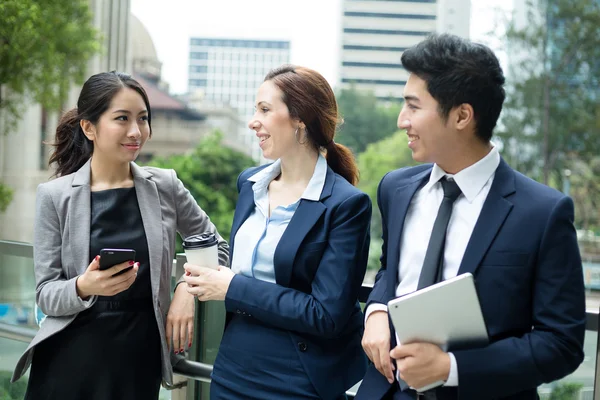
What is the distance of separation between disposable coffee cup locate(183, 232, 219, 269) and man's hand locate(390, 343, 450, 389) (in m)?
0.56

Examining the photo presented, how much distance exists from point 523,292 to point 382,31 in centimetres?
5409

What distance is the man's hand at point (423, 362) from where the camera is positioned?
4.19 feet

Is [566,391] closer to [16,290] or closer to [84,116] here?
[84,116]

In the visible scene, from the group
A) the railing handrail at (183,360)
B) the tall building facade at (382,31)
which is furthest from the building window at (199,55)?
the railing handrail at (183,360)

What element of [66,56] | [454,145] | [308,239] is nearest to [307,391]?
[308,239]

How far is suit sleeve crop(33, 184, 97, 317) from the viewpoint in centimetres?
176

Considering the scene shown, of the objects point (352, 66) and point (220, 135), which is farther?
point (352, 66)

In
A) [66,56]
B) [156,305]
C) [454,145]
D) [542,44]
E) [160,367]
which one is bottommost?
[160,367]

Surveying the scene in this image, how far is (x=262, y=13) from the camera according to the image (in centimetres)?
6231

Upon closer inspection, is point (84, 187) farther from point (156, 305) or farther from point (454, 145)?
point (454, 145)

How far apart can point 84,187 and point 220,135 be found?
3985cm

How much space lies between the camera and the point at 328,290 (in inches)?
63.5

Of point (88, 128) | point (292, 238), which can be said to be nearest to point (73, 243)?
point (88, 128)

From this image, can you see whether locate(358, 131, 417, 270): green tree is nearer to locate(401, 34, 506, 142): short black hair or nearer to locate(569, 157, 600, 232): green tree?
locate(569, 157, 600, 232): green tree
